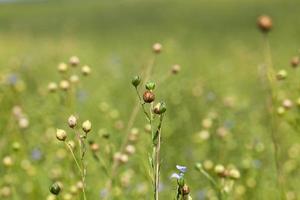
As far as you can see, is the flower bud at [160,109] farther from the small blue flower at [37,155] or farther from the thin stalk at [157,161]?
the small blue flower at [37,155]

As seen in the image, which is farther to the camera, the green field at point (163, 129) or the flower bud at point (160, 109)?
the green field at point (163, 129)

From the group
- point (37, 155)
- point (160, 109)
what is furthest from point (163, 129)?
point (160, 109)

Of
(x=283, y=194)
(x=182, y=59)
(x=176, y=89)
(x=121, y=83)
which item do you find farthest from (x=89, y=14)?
(x=283, y=194)

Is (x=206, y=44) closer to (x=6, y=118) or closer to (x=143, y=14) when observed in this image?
(x=143, y=14)

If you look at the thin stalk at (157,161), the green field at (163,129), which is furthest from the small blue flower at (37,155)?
the thin stalk at (157,161)

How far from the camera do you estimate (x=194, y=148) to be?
12.1ft

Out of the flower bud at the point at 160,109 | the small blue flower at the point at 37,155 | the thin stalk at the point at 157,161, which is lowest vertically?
the thin stalk at the point at 157,161

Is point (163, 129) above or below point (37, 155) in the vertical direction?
above

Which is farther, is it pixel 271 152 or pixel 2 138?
pixel 271 152

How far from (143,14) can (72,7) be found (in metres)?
5.46

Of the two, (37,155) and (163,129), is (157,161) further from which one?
(163,129)

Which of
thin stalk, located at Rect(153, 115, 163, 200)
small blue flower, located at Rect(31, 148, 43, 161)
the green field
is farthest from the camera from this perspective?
small blue flower, located at Rect(31, 148, 43, 161)

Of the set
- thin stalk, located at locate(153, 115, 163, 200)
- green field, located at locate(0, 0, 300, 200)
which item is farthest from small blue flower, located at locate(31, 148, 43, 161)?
thin stalk, located at locate(153, 115, 163, 200)

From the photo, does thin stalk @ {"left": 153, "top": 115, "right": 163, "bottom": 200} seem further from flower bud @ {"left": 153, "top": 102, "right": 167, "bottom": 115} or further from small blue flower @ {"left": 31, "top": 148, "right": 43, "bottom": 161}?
small blue flower @ {"left": 31, "top": 148, "right": 43, "bottom": 161}
